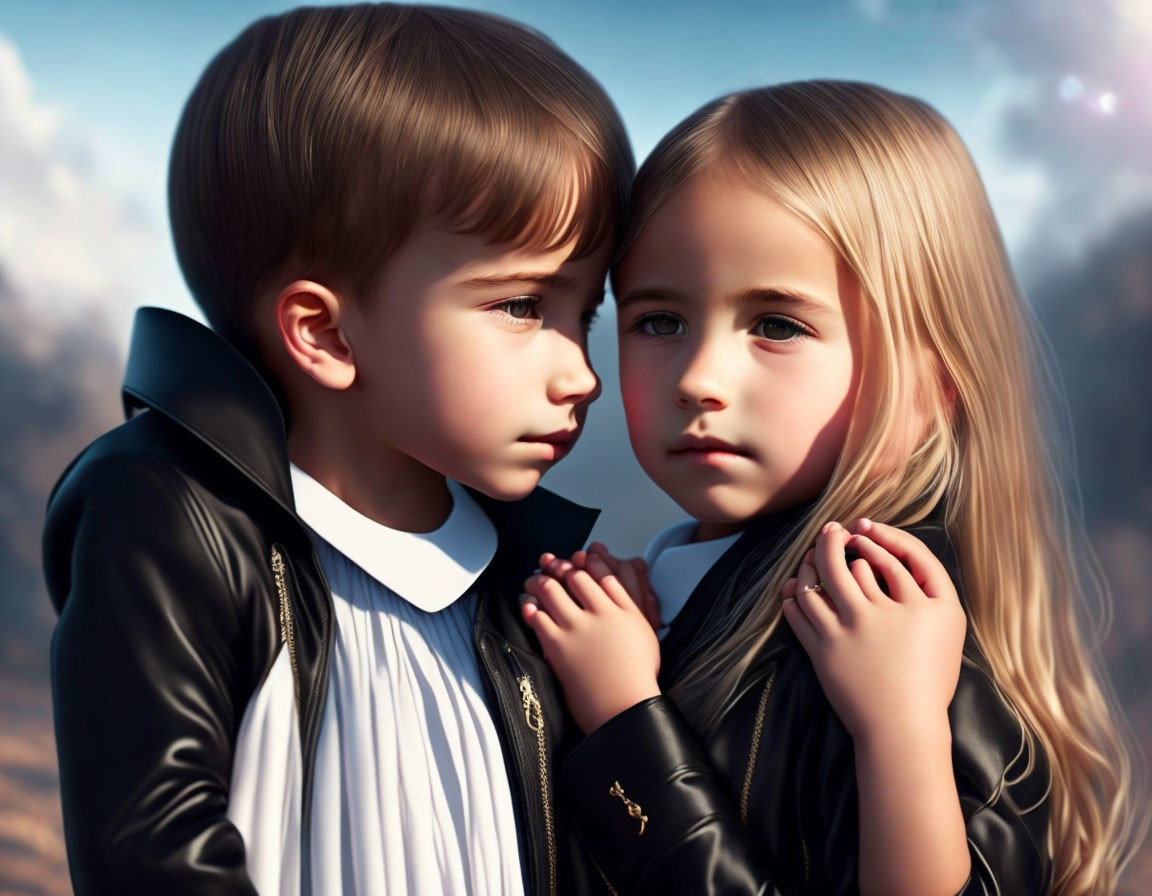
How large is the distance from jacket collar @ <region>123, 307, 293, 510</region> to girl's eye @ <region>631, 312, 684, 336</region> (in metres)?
0.55

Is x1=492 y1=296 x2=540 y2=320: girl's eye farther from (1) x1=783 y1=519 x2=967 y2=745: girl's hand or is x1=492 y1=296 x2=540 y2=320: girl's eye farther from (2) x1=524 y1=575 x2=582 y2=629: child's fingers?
(1) x1=783 y1=519 x2=967 y2=745: girl's hand

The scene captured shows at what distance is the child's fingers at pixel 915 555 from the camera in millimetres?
1594

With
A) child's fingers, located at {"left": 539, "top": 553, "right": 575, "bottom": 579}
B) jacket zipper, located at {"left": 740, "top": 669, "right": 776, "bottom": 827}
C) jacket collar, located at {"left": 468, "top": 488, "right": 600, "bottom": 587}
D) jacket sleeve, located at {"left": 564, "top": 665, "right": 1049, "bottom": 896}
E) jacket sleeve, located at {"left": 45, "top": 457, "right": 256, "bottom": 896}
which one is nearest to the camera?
jacket sleeve, located at {"left": 45, "top": 457, "right": 256, "bottom": 896}

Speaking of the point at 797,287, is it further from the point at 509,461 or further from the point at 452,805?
the point at 452,805

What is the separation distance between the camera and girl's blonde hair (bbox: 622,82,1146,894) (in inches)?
67.0

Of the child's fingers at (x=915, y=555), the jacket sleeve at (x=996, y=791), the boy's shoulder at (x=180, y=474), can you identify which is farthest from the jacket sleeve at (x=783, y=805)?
the boy's shoulder at (x=180, y=474)

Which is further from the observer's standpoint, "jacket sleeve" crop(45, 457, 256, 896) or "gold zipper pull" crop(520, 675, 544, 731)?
"gold zipper pull" crop(520, 675, 544, 731)

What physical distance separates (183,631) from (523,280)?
63 centimetres

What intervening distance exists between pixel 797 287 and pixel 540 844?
0.82 metres

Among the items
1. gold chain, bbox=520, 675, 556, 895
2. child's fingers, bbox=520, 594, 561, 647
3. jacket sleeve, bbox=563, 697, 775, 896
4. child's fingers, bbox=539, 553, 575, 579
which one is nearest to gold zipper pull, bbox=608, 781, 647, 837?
jacket sleeve, bbox=563, 697, 775, 896

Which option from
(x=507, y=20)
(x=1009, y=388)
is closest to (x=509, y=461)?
(x=507, y=20)

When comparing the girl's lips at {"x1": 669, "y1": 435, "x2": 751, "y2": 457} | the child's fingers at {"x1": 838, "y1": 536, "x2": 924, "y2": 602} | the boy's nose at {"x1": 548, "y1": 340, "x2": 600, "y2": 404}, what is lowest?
the child's fingers at {"x1": 838, "y1": 536, "x2": 924, "y2": 602}

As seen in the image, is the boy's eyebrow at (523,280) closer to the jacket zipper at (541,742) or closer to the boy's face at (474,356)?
the boy's face at (474,356)

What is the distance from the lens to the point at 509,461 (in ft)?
5.76
